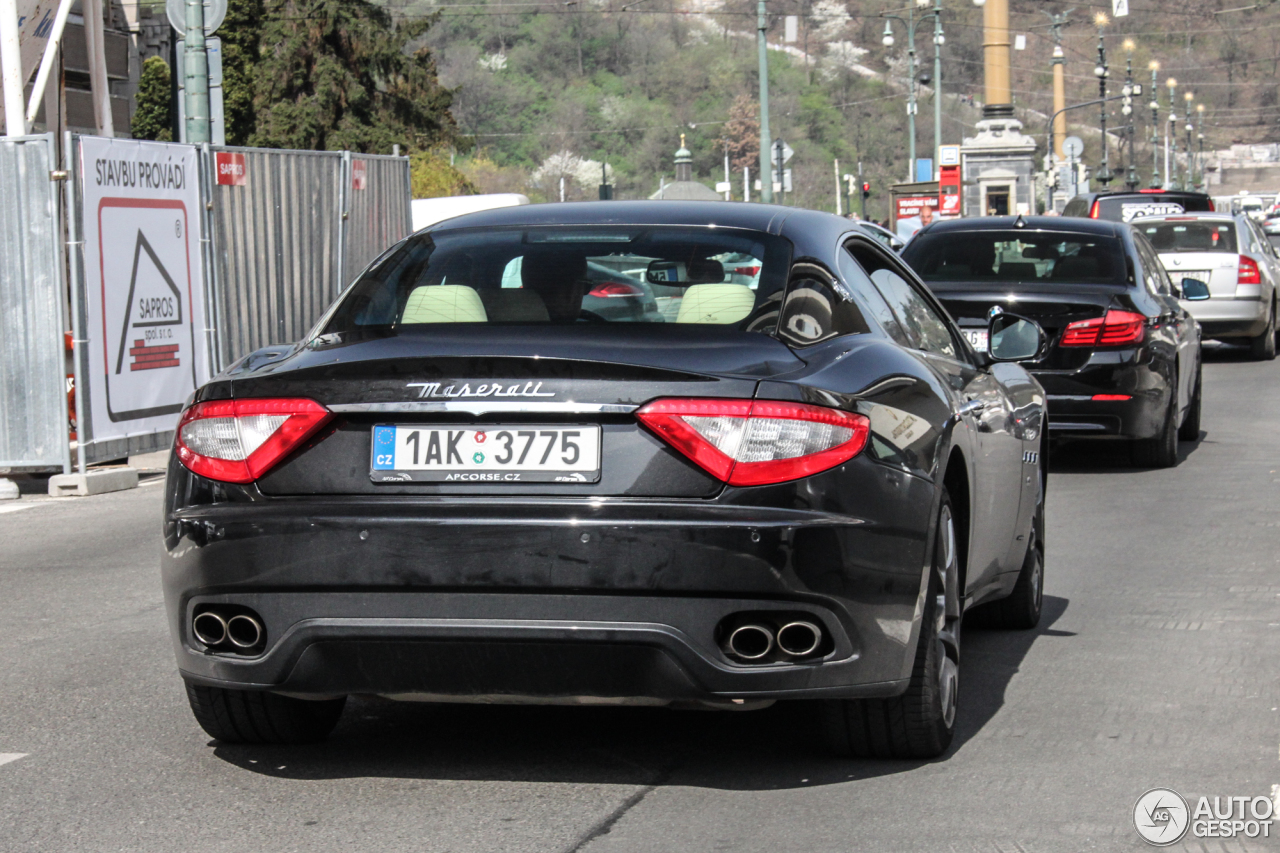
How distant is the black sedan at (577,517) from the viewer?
4.02 metres

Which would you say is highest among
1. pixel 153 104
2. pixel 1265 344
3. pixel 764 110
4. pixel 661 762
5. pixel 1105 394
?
pixel 153 104

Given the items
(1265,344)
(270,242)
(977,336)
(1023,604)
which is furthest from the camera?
(1265,344)

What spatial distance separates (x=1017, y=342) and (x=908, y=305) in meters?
0.88

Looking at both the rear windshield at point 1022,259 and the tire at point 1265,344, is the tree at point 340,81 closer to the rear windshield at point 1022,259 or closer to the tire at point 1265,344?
the tire at point 1265,344

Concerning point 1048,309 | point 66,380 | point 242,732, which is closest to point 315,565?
point 242,732

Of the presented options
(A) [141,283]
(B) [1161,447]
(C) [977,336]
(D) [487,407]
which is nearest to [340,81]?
(A) [141,283]

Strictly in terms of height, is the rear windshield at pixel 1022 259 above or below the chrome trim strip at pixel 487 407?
above

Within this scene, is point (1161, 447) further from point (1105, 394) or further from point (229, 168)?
point (229, 168)

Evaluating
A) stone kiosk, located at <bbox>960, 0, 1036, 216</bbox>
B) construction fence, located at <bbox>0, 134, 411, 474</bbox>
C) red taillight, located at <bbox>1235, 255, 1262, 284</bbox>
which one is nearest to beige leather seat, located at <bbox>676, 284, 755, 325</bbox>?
construction fence, located at <bbox>0, 134, 411, 474</bbox>

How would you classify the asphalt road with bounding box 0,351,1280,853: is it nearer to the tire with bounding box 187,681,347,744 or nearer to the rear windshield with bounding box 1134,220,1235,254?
the tire with bounding box 187,681,347,744

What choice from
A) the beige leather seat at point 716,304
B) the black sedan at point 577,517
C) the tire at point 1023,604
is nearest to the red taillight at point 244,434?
the black sedan at point 577,517

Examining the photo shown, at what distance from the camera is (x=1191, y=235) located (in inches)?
873

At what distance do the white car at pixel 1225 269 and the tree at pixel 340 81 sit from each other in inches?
1537

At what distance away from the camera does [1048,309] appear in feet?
35.9
